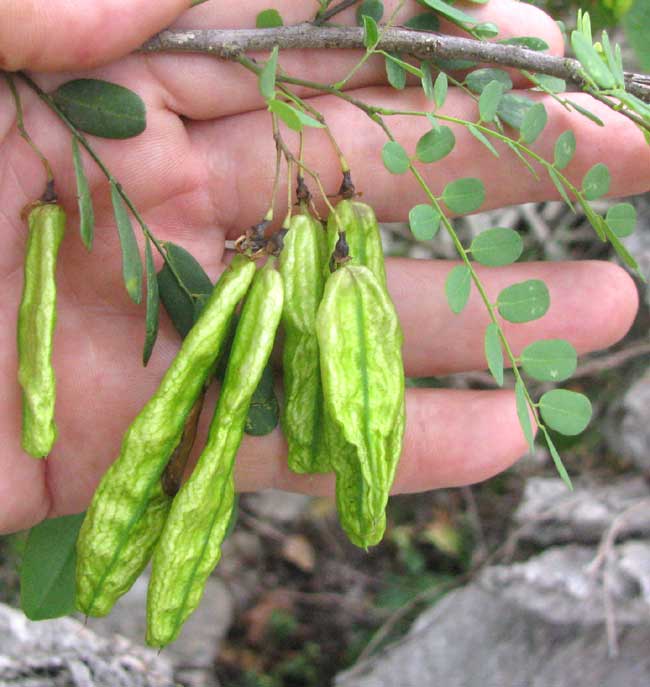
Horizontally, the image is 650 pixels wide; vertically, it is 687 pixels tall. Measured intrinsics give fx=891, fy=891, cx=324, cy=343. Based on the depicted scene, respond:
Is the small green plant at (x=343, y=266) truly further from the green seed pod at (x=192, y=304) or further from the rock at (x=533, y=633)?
the rock at (x=533, y=633)

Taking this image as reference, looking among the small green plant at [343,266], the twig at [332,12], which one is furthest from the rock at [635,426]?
the twig at [332,12]

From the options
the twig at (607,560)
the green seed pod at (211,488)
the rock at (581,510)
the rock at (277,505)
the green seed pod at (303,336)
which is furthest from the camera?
the rock at (277,505)

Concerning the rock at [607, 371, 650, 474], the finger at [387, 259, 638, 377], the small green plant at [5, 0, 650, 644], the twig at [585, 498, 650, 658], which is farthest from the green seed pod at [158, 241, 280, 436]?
the rock at [607, 371, 650, 474]

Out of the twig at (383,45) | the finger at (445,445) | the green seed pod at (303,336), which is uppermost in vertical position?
the twig at (383,45)

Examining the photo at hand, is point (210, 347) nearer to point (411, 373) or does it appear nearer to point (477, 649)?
point (411, 373)

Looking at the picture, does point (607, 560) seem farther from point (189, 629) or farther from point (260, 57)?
point (260, 57)

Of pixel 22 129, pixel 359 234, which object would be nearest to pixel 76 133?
pixel 22 129

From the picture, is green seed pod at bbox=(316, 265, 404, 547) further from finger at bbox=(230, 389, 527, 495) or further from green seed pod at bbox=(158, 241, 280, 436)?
finger at bbox=(230, 389, 527, 495)

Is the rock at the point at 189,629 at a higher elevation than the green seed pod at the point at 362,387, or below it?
below
